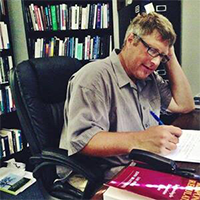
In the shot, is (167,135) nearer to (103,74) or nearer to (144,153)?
A: (144,153)

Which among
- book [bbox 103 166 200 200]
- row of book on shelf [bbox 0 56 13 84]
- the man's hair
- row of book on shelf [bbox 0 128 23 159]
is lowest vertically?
row of book on shelf [bbox 0 128 23 159]

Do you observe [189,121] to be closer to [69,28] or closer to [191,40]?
[191,40]

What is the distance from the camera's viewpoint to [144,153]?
0.68m

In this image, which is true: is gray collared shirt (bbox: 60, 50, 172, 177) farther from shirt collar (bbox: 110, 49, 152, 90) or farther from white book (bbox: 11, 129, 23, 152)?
white book (bbox: 11, 129, 23, 152)

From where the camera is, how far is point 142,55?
40.4 inches

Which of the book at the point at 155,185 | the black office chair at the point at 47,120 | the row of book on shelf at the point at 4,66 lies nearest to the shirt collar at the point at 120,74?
the black office chair at the point at 47,120

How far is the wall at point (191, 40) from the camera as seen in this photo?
2113 mm

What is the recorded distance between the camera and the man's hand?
0.76 metres

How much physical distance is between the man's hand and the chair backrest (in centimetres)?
42

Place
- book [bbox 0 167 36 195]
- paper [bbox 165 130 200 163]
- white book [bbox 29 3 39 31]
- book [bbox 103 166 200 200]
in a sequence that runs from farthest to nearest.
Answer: white book [bbox 29 3 39 31] → book [bbox 0 167 36 195] → paper [bbox 165 130 200 163] → book [bbox 103 166 200 200]

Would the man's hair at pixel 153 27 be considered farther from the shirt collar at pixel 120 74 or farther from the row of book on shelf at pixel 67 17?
the row of book on shelf at pixel 67 17

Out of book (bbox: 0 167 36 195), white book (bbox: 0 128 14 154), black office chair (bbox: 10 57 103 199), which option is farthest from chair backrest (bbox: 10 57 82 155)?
white book (bbox: 0 128 14 154)

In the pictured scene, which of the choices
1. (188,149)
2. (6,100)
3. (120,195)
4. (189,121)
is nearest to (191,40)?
(189,121)

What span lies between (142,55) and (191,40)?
53.1 inches
